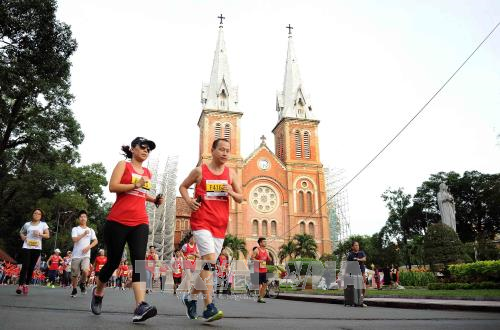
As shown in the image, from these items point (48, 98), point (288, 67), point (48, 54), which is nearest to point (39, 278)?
point (48, 98)

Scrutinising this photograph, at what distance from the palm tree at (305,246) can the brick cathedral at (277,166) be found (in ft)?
9.44

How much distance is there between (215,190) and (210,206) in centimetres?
20

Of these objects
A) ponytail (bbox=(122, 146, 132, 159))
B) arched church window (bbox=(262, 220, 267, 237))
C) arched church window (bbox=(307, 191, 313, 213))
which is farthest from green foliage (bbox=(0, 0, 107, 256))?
arched church window (bbox=(307, 191, 313, 213))

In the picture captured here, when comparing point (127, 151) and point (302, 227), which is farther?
point (302, 227)

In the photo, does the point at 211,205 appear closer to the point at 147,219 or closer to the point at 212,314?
the point at 147,219

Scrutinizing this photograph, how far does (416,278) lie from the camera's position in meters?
26.2

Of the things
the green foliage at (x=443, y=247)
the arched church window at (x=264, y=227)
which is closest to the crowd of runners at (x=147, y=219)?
the green foliage at (x=443, y=247)

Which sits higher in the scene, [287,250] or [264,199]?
[264,199]

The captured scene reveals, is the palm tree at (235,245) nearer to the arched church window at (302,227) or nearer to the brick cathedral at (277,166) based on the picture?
the brick cathedral at (277,166)

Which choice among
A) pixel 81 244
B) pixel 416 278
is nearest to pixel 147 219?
pixel 81 244

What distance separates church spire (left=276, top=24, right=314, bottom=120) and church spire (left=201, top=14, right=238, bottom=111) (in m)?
7.31

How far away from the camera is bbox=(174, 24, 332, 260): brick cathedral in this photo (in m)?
51.5

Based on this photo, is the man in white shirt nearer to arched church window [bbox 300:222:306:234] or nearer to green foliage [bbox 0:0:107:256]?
green foliage [bbox 0:0:107:256]

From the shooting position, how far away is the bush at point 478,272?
15.4 metres
